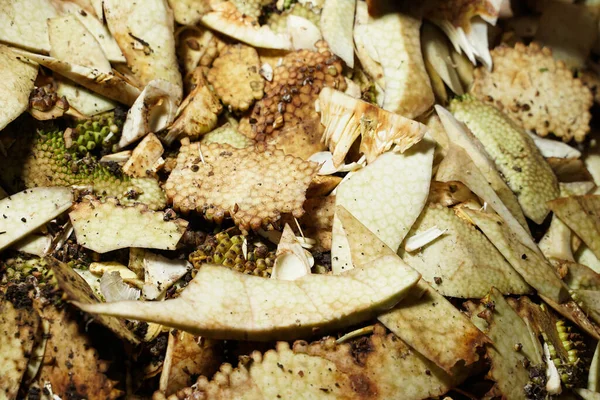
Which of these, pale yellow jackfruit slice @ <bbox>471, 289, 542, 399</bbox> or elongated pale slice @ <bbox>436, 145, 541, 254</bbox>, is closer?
pale yellow jackfruit slice @ <bbox>471, 289, 542, 399</bbox>

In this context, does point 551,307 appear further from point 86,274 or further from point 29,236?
point 29,236

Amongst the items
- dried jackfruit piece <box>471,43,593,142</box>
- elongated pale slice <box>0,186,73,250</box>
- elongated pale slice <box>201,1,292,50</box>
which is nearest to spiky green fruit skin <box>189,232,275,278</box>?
elongated pale slice <box>0,186,73,250</box>

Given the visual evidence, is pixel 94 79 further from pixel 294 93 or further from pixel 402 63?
pixel 402 63

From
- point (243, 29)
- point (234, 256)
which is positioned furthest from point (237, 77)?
point (234, 256)

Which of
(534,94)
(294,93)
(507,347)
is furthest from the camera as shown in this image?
(534,94)

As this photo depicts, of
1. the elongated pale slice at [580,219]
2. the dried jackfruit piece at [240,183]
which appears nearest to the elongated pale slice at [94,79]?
the dried jackfruit piece at [240,183]

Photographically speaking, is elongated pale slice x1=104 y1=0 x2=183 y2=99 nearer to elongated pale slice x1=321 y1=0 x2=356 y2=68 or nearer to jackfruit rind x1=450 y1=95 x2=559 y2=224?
elongated pale slice x1=321 y1=0 x2=356 y2=68

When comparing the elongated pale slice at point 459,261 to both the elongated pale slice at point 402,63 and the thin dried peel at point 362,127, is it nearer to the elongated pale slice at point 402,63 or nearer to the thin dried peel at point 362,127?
the thin dried peel at point 362,127
